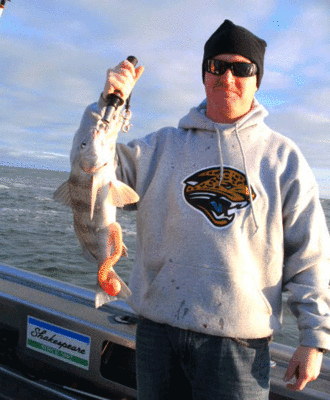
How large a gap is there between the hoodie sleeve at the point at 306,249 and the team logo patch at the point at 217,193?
0.26 m

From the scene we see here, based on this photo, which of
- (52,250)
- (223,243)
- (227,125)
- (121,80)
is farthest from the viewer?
(52,250)

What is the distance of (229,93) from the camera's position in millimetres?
2312

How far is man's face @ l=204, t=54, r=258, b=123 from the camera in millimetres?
2298

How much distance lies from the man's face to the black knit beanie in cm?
4

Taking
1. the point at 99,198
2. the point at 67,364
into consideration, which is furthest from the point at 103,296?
the point at 67,364

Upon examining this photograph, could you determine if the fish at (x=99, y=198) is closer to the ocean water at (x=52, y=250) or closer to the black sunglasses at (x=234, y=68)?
the black sunglasses at (x=234, y=68)

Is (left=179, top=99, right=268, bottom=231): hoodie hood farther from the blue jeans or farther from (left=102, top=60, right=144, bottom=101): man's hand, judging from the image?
the blue jeans

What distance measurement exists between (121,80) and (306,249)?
1.41 metres

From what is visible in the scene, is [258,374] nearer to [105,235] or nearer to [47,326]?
[105,235]

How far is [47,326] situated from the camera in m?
3.40

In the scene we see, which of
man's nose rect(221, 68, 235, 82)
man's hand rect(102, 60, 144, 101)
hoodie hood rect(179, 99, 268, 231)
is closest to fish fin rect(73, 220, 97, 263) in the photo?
man's hand rect(102, 60, 144, 101)

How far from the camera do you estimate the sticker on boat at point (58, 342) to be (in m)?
3.26

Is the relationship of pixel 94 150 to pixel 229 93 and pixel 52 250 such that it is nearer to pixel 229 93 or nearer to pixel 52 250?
pixel 229 93

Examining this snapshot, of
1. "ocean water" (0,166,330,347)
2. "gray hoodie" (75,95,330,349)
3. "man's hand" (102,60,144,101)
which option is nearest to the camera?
"man's hand" (102,60,144,101)
